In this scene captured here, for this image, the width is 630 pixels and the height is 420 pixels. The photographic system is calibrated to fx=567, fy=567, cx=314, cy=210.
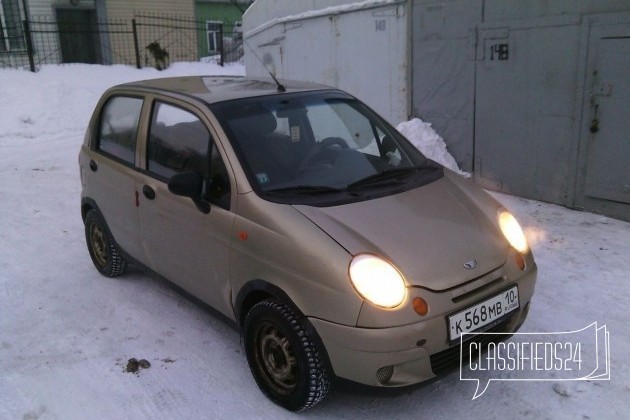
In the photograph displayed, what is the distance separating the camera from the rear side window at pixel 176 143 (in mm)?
3586

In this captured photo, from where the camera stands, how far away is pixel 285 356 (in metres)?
3.04

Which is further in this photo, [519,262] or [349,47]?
[349,47]

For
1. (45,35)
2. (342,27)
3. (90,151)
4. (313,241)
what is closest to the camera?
(313,241)

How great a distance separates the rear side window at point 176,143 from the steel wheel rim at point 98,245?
1.32 meters

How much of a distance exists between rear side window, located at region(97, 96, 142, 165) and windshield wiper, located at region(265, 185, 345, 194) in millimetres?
1500

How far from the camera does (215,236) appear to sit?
11.1ft

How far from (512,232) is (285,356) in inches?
60.5

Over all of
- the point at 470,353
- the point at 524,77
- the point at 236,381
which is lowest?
the point at 236,381

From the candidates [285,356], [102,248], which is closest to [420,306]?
[285,356]

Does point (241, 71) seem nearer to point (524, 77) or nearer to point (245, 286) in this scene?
point (524, 77)

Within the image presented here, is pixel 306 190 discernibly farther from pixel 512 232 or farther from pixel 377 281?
pixel 512 232

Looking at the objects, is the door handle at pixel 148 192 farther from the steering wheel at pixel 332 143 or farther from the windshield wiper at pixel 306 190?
the steering wheel at pixel 332 143

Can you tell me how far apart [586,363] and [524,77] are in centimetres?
393

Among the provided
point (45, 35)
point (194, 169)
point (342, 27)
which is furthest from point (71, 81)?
point (194, 169)
